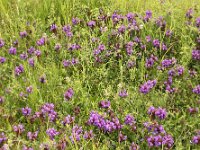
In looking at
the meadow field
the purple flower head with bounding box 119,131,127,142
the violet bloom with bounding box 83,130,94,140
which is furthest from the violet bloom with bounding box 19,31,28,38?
the purple flower head with bounding box 119,131,127,142

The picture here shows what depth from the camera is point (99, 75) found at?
401 centimetres

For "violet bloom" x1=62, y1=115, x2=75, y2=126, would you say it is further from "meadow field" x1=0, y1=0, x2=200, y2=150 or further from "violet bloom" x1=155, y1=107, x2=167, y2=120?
"violet bloom" x1=155, y1=107, x2=167, y2=120

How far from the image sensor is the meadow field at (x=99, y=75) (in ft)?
10.9

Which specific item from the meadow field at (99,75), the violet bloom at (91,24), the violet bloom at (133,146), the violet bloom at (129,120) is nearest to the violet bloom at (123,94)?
the meadow field at (99,75)

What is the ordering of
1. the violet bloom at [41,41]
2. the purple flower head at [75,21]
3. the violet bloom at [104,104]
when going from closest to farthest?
the violet bloom at [104,104]
the violet bloom at [41,41]
the purple flower head at [75,21]

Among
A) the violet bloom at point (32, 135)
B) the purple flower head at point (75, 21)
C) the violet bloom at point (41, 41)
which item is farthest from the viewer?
the purple flower head at point (75, 21)

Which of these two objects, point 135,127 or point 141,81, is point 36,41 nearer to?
point 141,81

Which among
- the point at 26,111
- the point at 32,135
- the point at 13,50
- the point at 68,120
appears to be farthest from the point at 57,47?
the point at 32,135

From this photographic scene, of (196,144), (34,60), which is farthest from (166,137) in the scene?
(34,60)

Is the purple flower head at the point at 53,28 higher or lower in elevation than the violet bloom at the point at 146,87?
higher

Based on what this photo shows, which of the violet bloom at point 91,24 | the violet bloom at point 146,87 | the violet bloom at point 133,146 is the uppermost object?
the violet bloom at point 91,24

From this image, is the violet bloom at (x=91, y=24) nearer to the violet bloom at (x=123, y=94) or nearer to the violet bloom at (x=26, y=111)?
the violet bloom at (x=123, y=94)

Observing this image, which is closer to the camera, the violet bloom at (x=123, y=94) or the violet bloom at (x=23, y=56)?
the violet bloom at (x=123, y=94)

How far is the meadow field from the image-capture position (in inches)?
130
